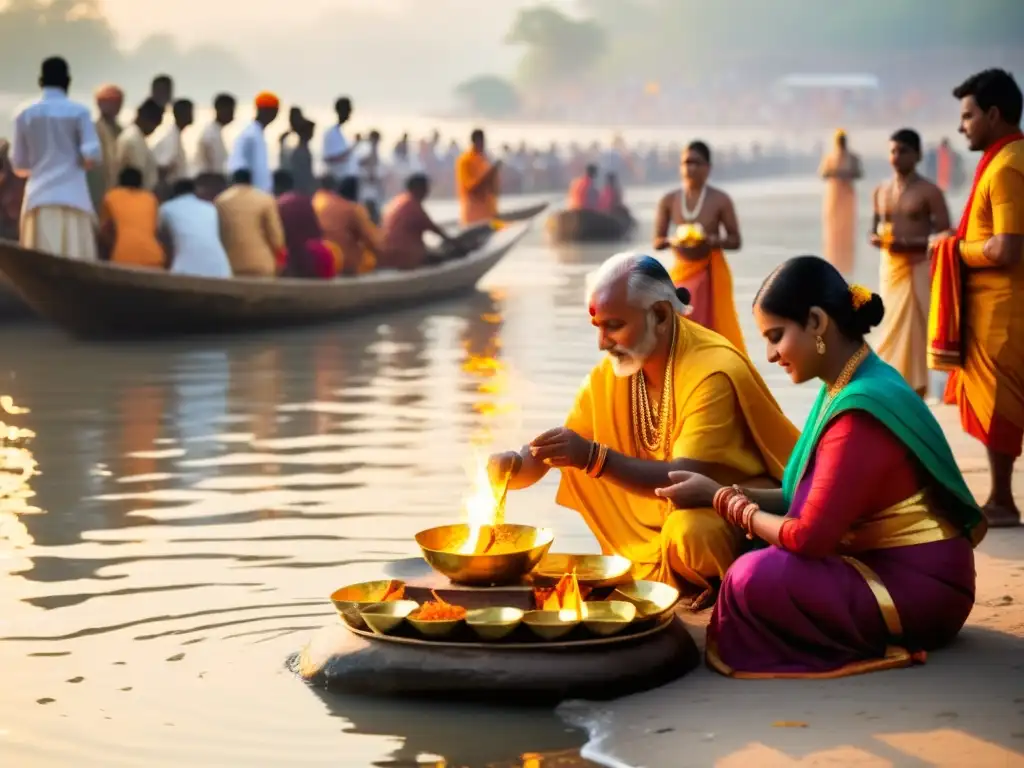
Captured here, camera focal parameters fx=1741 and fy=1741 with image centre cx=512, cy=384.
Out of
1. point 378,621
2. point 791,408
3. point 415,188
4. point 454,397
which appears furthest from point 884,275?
point 415,188

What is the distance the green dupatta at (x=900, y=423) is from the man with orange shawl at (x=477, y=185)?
1715 cm

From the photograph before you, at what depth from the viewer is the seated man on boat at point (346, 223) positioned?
Result: 15812 millimetres

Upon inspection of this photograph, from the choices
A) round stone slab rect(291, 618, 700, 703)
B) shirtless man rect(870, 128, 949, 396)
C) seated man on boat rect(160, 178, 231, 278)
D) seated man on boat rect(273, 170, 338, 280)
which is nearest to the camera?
round stone slab rect(291, 618, 700, 703)

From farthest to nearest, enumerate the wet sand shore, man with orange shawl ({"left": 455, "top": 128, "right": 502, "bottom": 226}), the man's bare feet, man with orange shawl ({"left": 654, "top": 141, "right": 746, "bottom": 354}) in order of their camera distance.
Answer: man with orange shawl ({"left": 455, "top": 128, "right": 502, "bottom": 226})
man with orange shawl ({"left": 654, "top": 141, "right": 746, "bottom": 354})
the man's bare feet
the wet sand shore

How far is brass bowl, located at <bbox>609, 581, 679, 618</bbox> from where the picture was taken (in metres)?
4.73

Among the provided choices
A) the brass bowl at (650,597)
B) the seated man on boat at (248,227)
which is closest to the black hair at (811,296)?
the brass bowl at (650,597)

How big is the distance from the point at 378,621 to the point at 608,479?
91 centimetres

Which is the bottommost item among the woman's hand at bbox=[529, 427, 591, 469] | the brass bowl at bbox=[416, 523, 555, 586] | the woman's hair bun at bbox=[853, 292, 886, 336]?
the brass bowl at bbox=[416, 523, 555, 586]

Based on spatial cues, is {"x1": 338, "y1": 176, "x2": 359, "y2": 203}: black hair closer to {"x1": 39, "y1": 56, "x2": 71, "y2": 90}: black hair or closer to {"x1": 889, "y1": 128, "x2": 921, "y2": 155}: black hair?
{"x1": 39, "y1": 56, "x2": 71, "y2": 90}: black hair

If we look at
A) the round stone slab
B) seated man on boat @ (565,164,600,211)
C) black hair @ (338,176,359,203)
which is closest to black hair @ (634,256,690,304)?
the round stone slab

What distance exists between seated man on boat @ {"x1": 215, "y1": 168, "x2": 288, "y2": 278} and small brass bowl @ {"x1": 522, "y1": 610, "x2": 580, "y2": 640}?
990cm

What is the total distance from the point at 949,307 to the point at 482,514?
2.36 m

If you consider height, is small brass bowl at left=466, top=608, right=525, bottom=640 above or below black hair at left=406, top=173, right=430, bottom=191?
below

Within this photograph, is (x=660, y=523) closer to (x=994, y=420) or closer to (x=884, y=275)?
(x=994, y=420)
